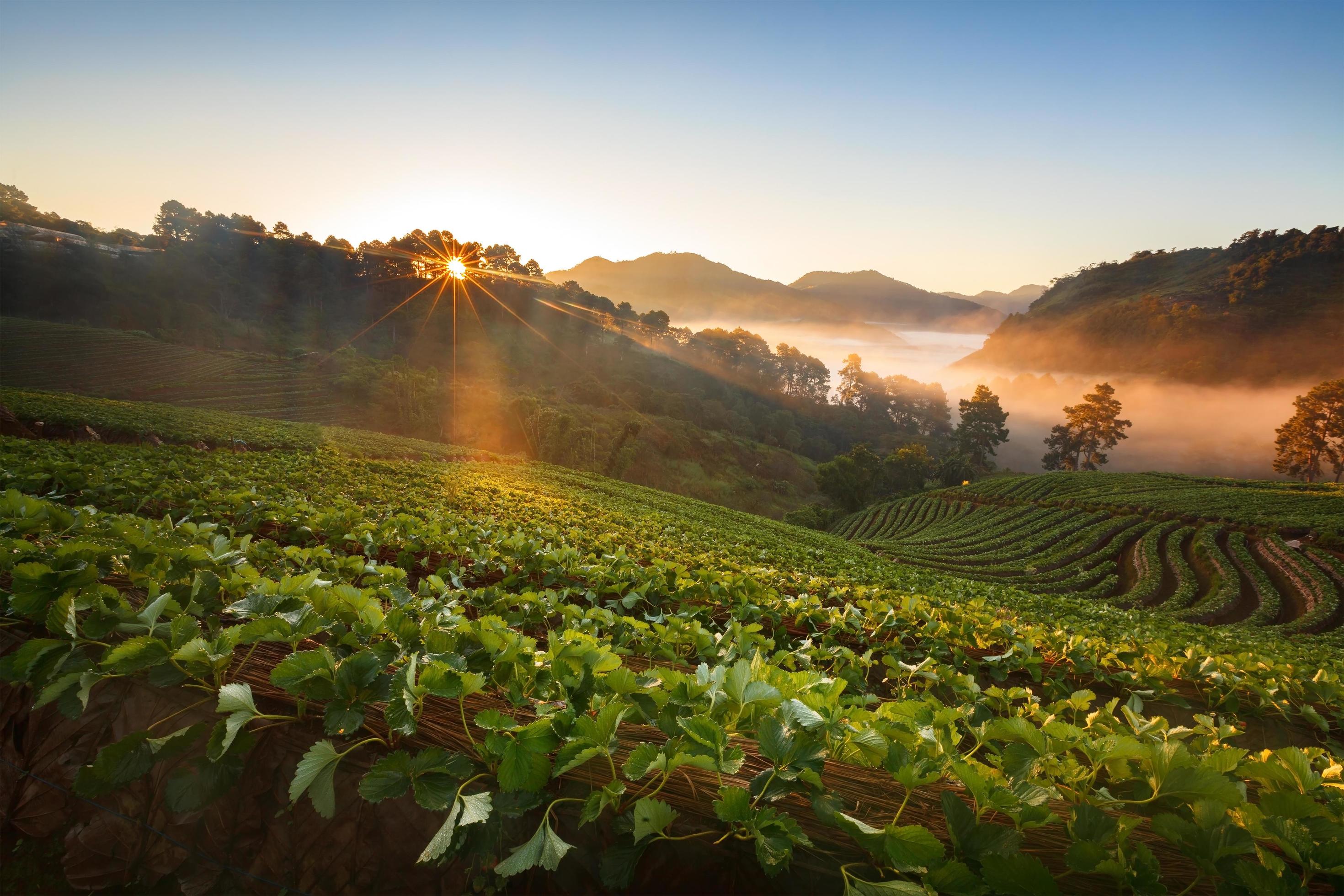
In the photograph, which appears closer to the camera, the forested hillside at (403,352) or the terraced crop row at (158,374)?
the terraced crop row at (158,374)

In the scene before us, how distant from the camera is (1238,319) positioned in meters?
145

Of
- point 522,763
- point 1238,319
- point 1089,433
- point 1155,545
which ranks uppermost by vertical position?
point 1238,319

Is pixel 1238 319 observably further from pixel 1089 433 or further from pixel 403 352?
pixel 403 352

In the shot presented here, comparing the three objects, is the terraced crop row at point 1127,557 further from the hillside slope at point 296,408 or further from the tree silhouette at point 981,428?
the tree silhouette at point 981,428

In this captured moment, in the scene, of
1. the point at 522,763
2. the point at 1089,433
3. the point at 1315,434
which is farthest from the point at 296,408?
the point at 1315,434

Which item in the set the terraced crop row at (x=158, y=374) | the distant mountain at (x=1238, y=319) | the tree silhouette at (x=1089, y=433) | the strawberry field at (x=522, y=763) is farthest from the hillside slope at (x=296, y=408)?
the distant mountain at (x=1238, y=319)

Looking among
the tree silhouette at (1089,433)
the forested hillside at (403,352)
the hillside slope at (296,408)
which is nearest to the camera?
the hillside slope at (296,408)

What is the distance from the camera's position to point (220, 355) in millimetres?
54781

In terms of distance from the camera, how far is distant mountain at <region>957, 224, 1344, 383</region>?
135500 millimetres

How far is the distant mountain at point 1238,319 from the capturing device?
13550cm

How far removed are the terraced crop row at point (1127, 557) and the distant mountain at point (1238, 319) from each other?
433 ft

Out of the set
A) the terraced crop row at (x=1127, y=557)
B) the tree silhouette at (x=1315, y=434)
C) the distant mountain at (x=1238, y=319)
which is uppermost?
the distant mountain at (x=1238, y=319)

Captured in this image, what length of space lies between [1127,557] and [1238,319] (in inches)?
6629

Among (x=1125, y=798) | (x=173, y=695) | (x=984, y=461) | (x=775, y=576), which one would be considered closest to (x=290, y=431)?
(x=775, y=576)
